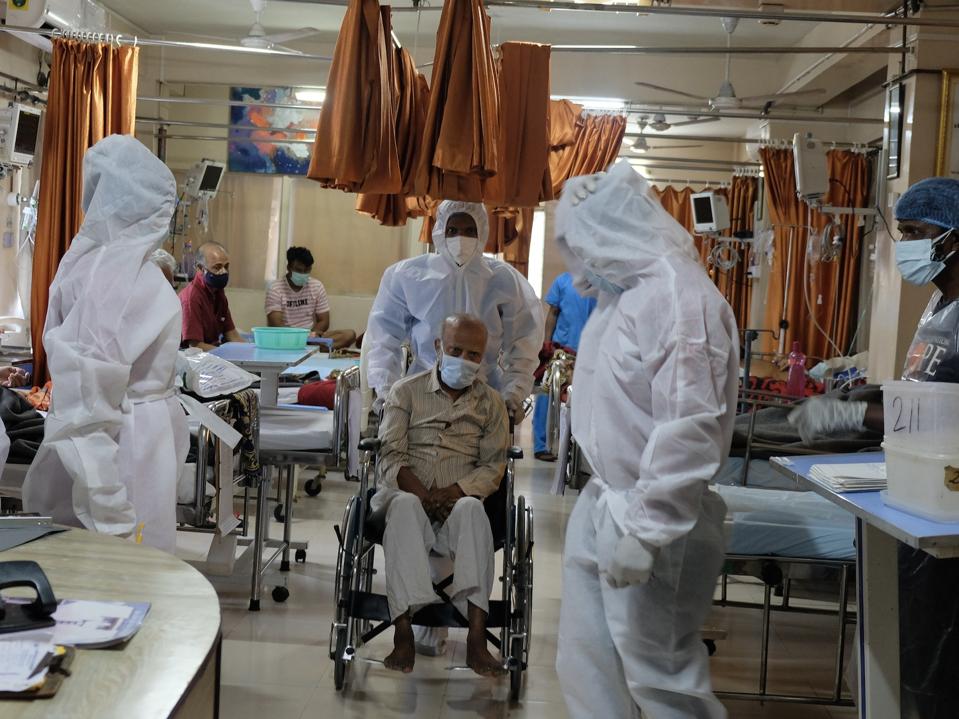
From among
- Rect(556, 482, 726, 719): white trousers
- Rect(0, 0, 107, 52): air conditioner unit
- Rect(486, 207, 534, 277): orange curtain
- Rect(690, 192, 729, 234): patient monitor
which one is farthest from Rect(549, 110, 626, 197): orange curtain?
Rect(556, 482, 726, 719): white trousers

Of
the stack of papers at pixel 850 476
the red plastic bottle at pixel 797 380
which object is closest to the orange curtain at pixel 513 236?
the red plastic bottle at pixel 797 380

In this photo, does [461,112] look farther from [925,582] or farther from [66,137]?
[66,137]

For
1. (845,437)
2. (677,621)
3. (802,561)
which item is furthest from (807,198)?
(677,621)

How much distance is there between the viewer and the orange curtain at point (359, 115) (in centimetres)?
408

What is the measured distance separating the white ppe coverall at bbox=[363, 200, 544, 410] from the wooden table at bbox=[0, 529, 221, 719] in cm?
243

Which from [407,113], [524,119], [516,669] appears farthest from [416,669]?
[524,119]

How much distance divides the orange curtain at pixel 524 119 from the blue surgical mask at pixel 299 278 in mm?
4497

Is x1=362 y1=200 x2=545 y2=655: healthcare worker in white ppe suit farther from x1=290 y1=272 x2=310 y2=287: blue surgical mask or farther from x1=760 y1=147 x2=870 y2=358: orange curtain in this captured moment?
x1=760 y1=147 x2=870 y2=358: orange curtain

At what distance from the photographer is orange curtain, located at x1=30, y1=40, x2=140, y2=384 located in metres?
6.05

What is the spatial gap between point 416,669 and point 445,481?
715mm

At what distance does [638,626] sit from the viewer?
254cm

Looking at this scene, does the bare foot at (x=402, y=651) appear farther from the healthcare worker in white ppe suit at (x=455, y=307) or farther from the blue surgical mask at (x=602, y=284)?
the blue surgical mask at (x=602, y=284)

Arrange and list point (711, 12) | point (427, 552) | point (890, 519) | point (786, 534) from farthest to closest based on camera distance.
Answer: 1. point (711, 12)
2. point (427, 552)
3. point (786, 534)
4. point (890, 519)

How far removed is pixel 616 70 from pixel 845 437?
26.0 ft
